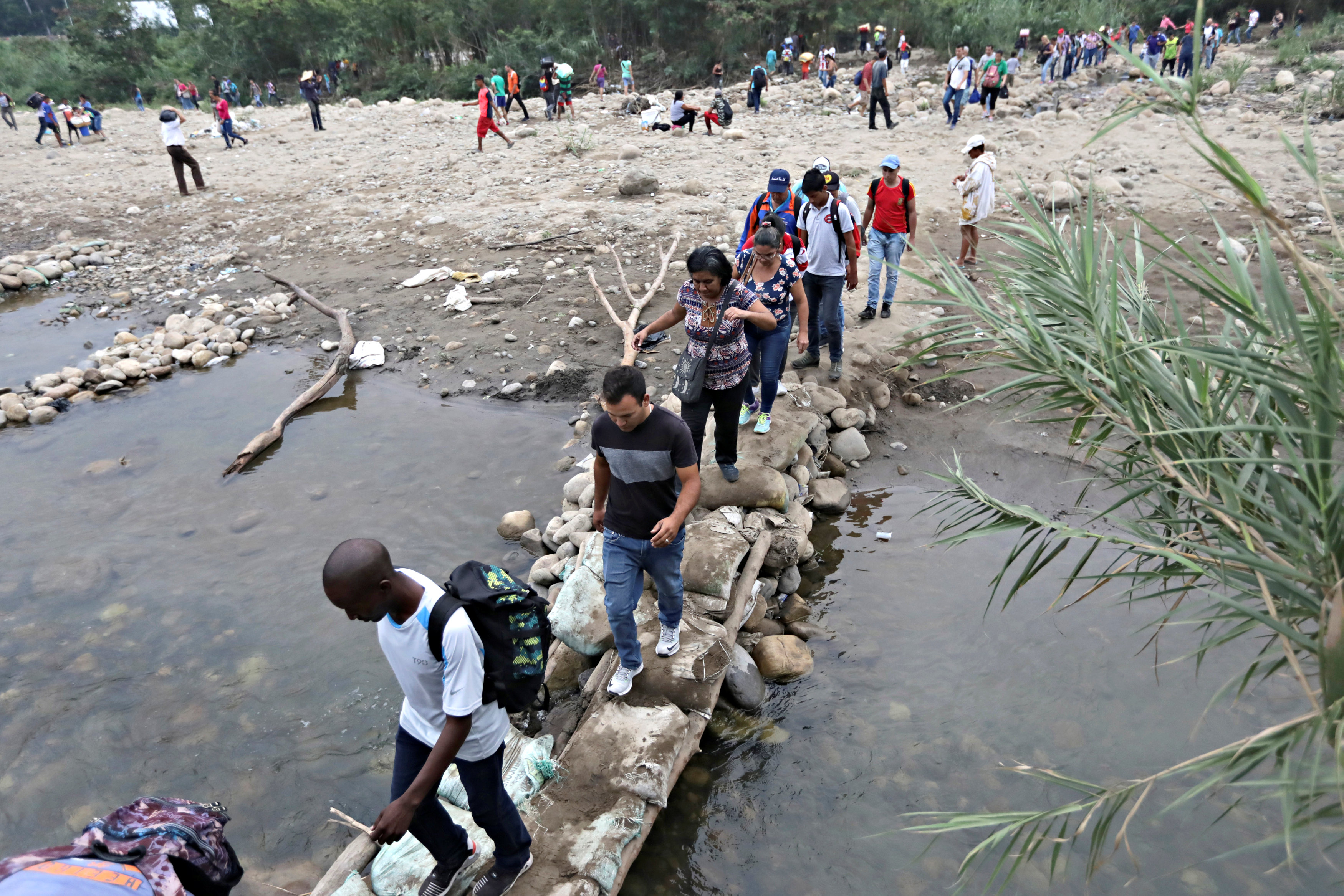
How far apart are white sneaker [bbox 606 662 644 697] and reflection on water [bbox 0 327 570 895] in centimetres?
141

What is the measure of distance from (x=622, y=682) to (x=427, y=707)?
1.46 meters

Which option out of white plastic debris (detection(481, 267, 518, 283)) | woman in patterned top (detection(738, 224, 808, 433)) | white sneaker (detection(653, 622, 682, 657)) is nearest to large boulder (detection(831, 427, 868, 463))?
woman in patterned top (detection(738, 224, 808, 433))

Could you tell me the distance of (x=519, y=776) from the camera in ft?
11.8

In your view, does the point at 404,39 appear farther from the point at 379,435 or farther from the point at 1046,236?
the point at 1046,236

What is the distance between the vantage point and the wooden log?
119 inches

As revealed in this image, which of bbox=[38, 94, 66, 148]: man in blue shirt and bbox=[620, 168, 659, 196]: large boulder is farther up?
bbox=[38, 94, 66, 148]: man in blue shirt

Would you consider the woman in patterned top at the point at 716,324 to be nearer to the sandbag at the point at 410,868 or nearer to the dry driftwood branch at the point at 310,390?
the sandbag at the point at 410,868

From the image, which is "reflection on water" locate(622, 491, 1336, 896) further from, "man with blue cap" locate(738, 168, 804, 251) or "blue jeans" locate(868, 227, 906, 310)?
"blue jeans" locate(868, 227, 906, 310)

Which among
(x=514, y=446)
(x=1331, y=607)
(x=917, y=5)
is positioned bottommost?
(x=514, y=446)

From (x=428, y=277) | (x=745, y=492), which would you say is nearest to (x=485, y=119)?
(x=428, y=277)

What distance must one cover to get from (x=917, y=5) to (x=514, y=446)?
2682 centimetres

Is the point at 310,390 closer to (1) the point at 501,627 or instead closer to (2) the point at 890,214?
(2) the point at 890,214

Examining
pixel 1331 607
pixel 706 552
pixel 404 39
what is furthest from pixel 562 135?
pixel 404 39

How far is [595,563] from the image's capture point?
15.3 feet
